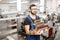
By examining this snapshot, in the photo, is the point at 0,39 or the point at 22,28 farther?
the point at 22,28

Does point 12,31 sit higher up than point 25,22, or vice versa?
point 25,22

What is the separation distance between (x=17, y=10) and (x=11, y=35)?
0.63 meters

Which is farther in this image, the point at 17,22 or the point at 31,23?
the point at 17,22

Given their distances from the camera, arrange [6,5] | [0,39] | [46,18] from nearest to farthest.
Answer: [0,39], [6,5], [46,18]

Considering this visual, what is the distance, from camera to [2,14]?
2.35m

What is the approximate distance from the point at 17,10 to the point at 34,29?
2.11 ft

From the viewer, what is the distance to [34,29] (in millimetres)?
2312

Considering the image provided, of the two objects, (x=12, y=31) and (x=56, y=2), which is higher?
(x=56, y=2)

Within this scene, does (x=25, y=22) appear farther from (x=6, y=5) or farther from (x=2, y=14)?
(x=6, y=5)

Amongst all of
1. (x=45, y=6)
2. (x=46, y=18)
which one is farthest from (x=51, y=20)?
(x=45, y=6)

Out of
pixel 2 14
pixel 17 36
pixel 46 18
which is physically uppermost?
pixel 2 14

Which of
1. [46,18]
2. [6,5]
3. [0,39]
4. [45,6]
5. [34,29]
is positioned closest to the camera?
[0,39]

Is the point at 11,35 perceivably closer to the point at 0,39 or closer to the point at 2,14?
the point at 0,39

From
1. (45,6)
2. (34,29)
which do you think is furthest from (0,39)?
(45,6)
